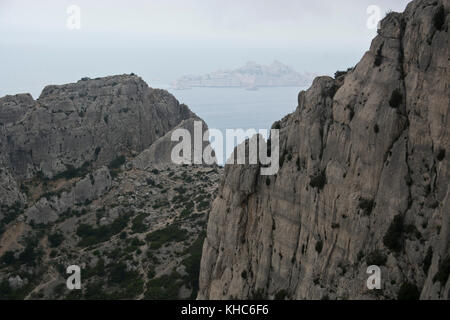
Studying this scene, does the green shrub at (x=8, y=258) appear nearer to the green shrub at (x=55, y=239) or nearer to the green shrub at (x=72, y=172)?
the green shrub at (x=55, y=239)

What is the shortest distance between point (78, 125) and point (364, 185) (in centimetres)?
8390

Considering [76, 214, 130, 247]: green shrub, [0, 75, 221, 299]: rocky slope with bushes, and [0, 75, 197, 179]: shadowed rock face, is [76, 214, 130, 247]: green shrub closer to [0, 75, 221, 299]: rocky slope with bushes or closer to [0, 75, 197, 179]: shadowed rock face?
[0, 75, 221, 299]: rocky slope with bushes

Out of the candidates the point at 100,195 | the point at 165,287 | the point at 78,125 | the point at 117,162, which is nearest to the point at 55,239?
the point at 100,195

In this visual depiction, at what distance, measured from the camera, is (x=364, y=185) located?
3594 centimetres

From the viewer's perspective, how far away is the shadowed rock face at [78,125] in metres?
104

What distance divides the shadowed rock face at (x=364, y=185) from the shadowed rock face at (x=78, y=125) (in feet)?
206

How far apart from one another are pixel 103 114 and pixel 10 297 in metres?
48.8

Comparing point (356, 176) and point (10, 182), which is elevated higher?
point (356, 176)

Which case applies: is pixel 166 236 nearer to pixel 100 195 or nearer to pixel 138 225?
pixel 138 225

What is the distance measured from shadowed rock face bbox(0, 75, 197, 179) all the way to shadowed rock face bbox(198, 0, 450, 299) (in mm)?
62844

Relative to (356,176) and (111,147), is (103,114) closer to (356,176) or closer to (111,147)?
(111,147)

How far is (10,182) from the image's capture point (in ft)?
302

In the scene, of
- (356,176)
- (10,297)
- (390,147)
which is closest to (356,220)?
(356,176)

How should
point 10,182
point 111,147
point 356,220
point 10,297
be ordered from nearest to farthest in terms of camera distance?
1. point 356,220
2. point 10,297
3. point 10,182
4. point 111,147
